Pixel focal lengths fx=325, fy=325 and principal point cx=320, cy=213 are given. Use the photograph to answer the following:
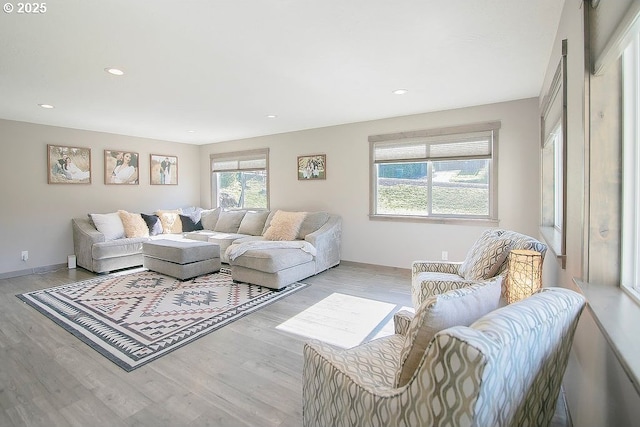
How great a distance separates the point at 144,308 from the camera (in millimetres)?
3359

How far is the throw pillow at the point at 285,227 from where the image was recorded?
197 inches

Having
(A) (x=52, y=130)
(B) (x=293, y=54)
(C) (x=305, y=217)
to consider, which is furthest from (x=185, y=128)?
(B) (x=293, y=54)

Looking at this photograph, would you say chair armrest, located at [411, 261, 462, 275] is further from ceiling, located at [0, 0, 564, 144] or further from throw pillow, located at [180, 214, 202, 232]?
throw pillow, located at [180, 214, 202, 232]

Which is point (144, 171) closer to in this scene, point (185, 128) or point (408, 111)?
point (185, 128)

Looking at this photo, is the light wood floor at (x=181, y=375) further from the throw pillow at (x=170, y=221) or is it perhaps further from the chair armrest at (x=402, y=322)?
the throw pillow at (x=170, y=221)

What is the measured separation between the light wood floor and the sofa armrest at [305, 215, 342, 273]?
1349mm

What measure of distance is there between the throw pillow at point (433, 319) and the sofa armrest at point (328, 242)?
11.9ft

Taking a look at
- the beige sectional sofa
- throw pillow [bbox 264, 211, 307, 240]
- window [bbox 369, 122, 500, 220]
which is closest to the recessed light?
the beige sectional sofa

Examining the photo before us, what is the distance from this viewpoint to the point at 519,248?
223cm

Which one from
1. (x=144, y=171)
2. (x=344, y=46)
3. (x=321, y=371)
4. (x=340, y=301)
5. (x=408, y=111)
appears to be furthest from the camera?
(x=144, y=171)

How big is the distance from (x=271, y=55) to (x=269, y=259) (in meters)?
2.26

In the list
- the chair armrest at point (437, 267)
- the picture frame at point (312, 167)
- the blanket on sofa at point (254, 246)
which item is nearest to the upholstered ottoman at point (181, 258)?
the blanket on sofa at point (254, 246)

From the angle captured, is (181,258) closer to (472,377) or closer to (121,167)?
(121,167)

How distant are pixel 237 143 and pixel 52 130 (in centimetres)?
297
